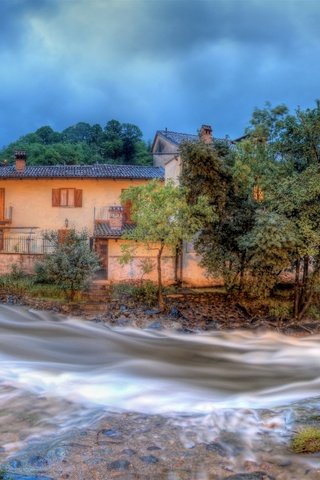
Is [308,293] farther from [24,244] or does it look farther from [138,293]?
[24,244]

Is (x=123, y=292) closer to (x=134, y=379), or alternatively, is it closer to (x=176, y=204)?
(x=176, y=204)

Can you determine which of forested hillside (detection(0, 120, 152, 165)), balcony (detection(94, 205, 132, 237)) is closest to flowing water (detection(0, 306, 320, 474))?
balcony (detection(94, 205, 132, 237))

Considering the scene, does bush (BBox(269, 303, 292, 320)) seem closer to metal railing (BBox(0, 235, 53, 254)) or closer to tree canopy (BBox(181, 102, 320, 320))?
tree canopy (BBox(181, 102, 320, 320))

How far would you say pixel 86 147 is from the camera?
162ft

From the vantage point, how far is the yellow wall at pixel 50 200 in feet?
99.1

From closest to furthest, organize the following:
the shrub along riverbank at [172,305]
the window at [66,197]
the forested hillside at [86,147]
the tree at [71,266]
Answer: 1. the shrub along riverbank at [172,305]
2. the tree at [71,266]
3. the window at [66,197]
4. the forested hillside at [86,147]

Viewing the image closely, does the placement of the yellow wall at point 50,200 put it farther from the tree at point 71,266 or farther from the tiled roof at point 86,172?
the tree at point 71,266

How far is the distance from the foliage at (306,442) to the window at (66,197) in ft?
83.3

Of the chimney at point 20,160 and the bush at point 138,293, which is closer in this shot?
the bush at point 138,293

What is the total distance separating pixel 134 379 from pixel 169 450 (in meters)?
4.08

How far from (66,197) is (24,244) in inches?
171

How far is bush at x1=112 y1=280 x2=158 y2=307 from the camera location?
737 inches

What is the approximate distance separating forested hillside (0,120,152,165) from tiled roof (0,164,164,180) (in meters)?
9.96

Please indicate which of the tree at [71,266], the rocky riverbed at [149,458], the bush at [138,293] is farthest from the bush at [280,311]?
the rocky riverbed at [149,458]
